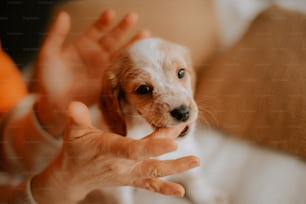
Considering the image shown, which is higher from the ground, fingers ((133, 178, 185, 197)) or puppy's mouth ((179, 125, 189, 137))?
puppy's mouth ((179, 125, 189, 137))

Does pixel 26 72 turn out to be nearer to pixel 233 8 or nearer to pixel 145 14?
pixel 145 14

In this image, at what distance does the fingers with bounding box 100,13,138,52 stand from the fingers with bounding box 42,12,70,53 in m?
0.19

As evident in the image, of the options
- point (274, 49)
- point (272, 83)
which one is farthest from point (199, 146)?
point (274, 49)

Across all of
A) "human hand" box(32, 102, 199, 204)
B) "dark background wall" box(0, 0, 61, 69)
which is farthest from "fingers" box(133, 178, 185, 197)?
"dark background wall" box(0, 0, 61, 69)

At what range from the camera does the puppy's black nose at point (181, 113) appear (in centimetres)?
92

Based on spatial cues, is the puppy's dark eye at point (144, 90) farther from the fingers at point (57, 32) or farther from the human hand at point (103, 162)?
the fingers at point (57, 32)

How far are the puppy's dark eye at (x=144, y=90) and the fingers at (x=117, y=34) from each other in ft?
1.12

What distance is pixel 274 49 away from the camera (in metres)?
1.27

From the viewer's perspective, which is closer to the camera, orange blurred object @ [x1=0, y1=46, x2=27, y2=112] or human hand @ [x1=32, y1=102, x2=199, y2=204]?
human hand @ [x1=32, y1=102, x2=199, y2=204]

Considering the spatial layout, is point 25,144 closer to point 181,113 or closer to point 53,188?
point 53,188

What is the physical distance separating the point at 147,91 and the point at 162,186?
30 centimetres

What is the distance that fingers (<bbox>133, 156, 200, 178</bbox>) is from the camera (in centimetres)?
74

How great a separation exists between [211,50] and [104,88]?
59cm

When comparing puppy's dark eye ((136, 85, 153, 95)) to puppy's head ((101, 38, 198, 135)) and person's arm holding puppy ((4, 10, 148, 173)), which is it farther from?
person's arm holding puppy ((4, 10, 148, 173))
